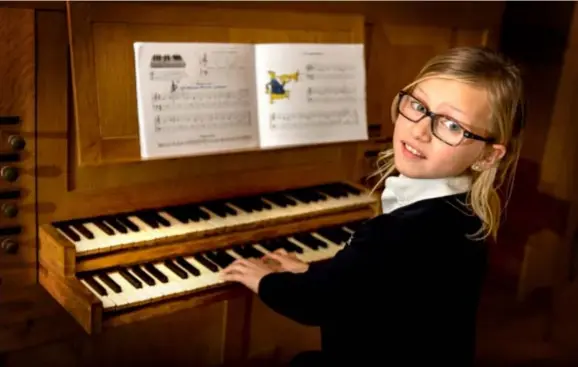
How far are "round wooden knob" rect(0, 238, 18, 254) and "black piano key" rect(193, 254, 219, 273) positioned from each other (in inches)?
18.7

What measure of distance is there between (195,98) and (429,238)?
2.66 ft

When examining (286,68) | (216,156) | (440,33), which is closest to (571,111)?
(440,33)

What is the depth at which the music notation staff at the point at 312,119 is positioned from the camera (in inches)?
84.7

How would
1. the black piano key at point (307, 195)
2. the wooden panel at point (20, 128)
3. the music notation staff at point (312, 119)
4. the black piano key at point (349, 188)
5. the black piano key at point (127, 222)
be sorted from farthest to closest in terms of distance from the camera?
the black piano key at point (349, 188) < the black piano key at point (307, 195) < the music notation staff at point (312, 119) < the black piano key at point (127, 222) < the wooden panel at point (20, 128)

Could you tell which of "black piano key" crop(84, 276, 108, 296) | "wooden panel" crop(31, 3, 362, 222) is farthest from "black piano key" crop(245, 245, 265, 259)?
"black piano key" crop(84, 276, 108, 296)

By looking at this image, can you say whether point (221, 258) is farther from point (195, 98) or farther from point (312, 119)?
point (312, 119)

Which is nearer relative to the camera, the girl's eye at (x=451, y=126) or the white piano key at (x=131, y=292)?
the girl's eye at (x=451, y=126)

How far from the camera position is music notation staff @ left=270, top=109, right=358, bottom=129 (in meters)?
2.15

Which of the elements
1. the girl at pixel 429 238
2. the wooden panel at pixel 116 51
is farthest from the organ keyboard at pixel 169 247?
the girl at pixel 429 238

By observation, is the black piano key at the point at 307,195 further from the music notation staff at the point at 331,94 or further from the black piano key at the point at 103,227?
the black piano key at the point at 103,227

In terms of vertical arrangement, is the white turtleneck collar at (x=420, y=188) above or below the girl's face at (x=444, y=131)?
below

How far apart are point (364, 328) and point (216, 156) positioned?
2.57 feet

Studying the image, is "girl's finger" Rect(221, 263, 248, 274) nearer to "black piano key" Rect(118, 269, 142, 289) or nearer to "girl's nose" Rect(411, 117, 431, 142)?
"black piano key" Rect(118, 269, 142, 289)

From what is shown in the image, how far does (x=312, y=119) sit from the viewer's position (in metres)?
2.23
